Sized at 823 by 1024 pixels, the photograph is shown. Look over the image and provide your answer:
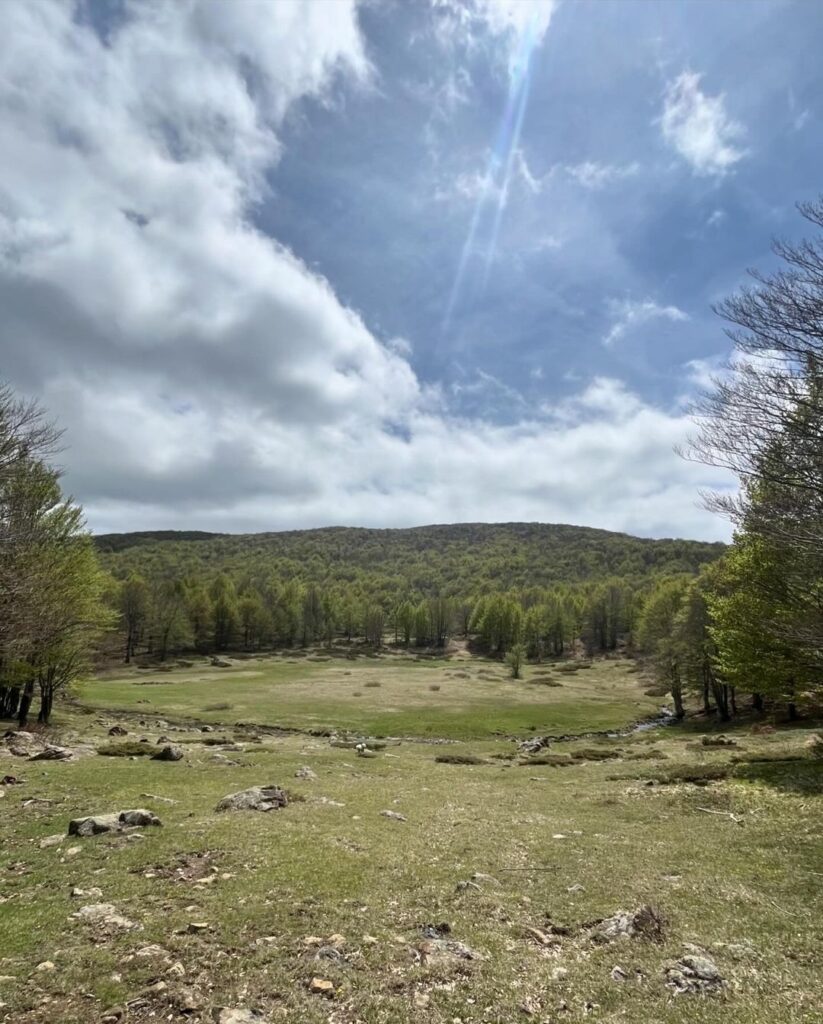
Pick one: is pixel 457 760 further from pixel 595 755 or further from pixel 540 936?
pixel 540 936

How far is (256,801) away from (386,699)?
191ft

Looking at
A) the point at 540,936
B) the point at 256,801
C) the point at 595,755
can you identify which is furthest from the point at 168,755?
the point at 595,755

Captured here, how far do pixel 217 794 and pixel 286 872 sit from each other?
9382mm

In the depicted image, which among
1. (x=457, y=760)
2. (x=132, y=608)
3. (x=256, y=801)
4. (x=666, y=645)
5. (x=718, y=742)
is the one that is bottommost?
(x=457, y=760)

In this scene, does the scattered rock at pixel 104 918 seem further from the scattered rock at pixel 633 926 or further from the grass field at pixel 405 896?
the scattered rock at pixel 633 926

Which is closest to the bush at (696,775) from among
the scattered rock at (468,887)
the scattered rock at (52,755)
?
the scattered rock at (468,887)

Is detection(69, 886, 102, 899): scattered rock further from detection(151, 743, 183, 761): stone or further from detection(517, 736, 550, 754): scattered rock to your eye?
detection(517, 736, 550, 754): scattered rock

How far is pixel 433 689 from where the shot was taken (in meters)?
85.8

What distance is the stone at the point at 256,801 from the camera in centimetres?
1742

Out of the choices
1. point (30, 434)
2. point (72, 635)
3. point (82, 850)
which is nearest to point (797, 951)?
point (82, 850)

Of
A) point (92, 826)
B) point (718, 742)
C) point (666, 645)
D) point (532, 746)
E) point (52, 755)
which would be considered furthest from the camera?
point (666, 645)

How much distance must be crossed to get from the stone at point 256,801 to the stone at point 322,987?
1039 cm

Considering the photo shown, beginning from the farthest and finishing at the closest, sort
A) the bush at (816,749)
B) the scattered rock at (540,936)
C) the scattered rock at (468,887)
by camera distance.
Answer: the bush at (816,749) → the scattered rock at (468,887) → the scattered rock at (540,936)

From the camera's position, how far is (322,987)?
7.86 m
